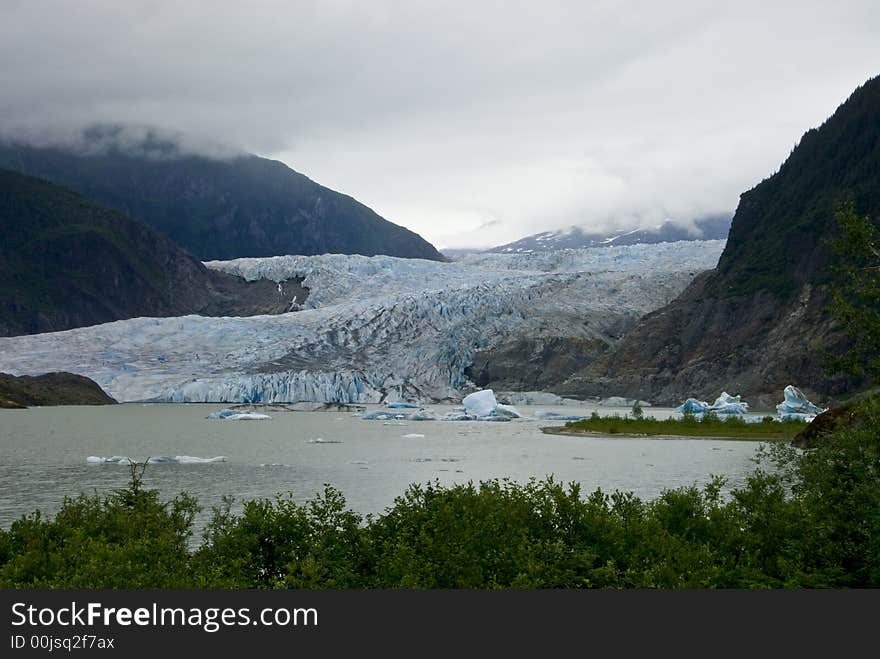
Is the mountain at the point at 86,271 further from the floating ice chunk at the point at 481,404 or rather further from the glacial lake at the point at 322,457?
the glacial lake at the point at 322,457

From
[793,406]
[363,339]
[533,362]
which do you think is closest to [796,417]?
[793,406]

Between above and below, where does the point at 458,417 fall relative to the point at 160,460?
below

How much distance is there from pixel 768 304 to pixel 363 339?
41.3m

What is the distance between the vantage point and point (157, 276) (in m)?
162

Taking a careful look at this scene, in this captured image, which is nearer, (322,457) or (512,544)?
(512,544)

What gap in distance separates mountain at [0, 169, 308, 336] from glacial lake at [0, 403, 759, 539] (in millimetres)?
83678

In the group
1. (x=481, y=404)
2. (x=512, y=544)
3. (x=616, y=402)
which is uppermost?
(x=512, y=544)

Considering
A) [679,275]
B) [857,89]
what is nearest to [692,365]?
[679,275]

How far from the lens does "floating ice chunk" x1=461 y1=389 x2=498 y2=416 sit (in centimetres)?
6644

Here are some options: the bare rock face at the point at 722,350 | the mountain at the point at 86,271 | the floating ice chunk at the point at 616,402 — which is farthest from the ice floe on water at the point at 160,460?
Answer: the mountain at the point at 86,271

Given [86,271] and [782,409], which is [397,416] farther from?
[86,271]

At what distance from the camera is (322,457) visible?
37.7 m

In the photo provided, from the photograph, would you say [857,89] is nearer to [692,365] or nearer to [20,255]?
[692,365]

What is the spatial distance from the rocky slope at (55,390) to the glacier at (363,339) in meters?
1.40
